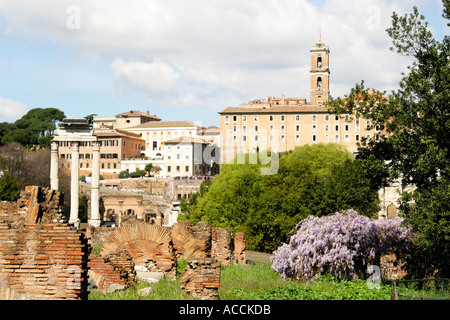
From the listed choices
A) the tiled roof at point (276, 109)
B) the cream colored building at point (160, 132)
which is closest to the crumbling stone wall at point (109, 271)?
the tiled roof at point (276, 109)

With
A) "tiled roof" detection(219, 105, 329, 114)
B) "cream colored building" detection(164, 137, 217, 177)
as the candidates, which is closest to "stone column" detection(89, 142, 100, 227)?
"tiled roof" detection(219, 105, 329, 114)

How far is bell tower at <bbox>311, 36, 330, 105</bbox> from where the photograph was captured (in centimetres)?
12031

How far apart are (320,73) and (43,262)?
114m

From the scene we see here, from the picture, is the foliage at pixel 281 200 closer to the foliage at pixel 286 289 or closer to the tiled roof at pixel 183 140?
the foliage at pixel 286 289

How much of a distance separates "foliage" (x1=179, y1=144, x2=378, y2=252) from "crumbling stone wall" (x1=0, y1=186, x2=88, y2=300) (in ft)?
74.2

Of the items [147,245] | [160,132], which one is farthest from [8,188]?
[160,132]

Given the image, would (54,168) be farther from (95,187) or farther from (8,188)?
(8,188)

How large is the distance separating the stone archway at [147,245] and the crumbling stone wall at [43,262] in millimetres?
7134

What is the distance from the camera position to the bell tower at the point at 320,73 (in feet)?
395

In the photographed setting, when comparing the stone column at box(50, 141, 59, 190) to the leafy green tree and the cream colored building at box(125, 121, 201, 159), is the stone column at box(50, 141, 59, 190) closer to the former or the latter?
the leafy green tree

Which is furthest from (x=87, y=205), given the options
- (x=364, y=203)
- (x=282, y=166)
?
(x=364, y=203)

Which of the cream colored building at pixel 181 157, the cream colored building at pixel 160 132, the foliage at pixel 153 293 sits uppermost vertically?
the cream colored building at pixel 160 132

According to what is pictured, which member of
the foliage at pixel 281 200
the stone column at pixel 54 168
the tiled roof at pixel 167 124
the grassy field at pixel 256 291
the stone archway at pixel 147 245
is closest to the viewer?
the grassy field at pixel 256 291
